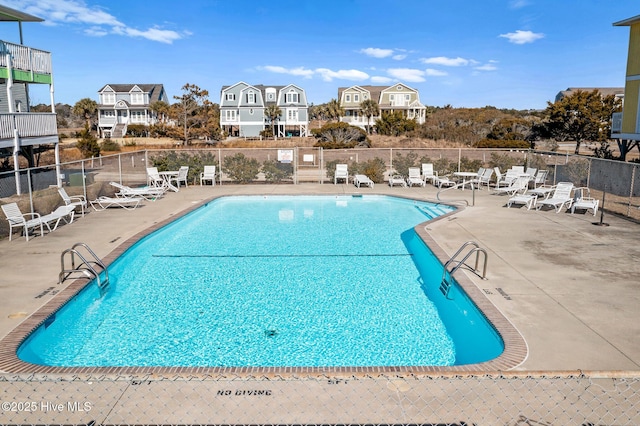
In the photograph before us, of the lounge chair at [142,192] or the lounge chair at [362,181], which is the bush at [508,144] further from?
the lounge chair at [142,192]

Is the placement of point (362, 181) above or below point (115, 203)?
above

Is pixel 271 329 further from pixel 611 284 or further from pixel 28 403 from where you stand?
pixel 611 284

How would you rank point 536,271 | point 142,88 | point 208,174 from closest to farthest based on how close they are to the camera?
point 536,271
point 208,174
point 142,88

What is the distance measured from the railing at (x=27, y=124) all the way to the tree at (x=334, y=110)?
48.0 meters

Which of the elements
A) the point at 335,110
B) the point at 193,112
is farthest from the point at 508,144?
the point at 335,110

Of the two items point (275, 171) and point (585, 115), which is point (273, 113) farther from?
point (275, 171)

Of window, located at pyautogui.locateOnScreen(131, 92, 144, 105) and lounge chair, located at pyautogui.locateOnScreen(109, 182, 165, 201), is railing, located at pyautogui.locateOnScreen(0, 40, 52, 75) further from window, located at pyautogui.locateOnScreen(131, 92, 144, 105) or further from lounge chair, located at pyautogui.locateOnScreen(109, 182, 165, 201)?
window, located at pyautogui.locateOnScreen(131, 92, 144, 105)

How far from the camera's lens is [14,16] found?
63.2 feet

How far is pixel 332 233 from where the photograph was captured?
43.8ft

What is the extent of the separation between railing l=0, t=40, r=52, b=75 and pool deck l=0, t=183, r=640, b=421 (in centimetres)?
805

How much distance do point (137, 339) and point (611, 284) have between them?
24.4ft

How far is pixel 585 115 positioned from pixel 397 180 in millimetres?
22422

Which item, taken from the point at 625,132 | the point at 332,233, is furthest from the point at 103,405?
the point at 625,132

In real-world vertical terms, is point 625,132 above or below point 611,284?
above
